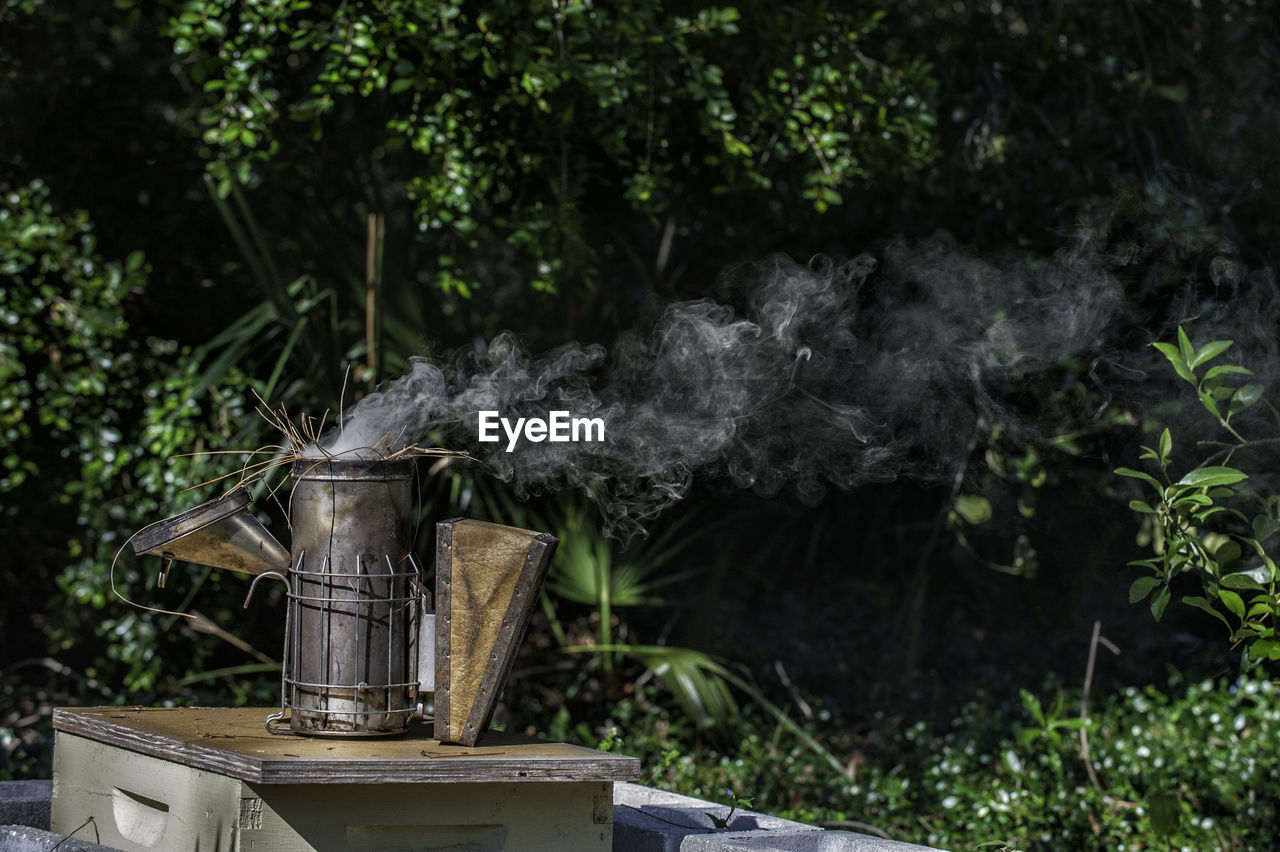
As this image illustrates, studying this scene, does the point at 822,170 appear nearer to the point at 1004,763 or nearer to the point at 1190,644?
the point at 1004,763

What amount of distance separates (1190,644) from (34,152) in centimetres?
546

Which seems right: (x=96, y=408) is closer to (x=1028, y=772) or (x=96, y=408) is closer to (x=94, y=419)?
(x=94, y=419)

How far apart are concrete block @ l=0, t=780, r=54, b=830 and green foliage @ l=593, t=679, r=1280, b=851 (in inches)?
61.9

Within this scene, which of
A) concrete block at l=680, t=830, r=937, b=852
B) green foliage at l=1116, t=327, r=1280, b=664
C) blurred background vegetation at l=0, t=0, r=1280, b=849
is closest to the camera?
concrete block at l=680, t=830, r=937, b=852

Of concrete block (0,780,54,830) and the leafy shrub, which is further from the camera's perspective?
the leafy shrub

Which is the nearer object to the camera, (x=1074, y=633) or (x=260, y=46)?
(x=260, y=46)

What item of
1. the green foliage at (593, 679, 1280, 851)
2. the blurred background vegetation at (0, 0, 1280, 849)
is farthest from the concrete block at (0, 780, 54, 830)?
the blurred background vegetation at (0, 0, 1280, 849)

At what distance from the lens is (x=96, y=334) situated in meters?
4.89

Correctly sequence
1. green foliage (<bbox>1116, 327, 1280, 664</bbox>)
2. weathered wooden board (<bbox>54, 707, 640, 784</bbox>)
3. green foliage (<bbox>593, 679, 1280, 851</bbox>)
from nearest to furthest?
weathered wooden board (<bbox>54, 707, 640, 784</bbox>)
green foliage (<bbox>1116, 327, 1280, 664</bbox>)
green foliage (<bbox>593, 679, 1280, 851</bbox>)

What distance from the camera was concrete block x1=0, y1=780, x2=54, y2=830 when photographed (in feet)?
9.50

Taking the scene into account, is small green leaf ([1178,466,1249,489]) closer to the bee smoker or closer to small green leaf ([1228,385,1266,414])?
small green leaf ([1228,385,1266,414])

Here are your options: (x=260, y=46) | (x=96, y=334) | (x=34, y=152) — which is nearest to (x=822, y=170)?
(x=260, y=46)

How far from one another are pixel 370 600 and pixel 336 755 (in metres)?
0.36

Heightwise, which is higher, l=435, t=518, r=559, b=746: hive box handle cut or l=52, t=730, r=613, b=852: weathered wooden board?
l=435, t=518, r=559, b=746: hive box handle cut
